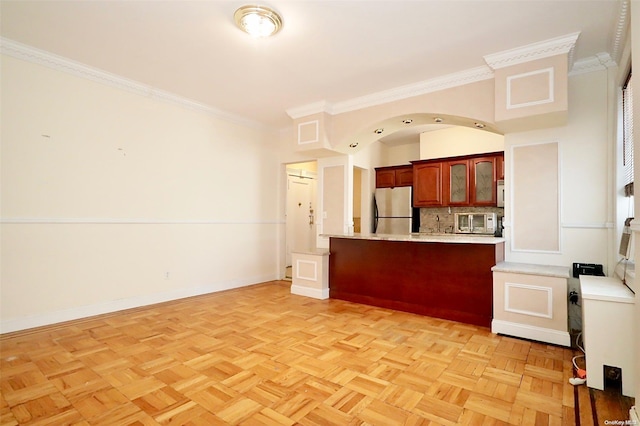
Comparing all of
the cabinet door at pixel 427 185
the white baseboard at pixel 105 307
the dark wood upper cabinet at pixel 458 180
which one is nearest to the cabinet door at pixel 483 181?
the dark wood upper cabinet at pixel 458 180

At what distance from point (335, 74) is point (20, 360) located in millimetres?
3875

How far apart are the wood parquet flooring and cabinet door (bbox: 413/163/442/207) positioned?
3226 millimetres

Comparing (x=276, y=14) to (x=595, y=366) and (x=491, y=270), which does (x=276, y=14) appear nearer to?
(x=491, y=270)

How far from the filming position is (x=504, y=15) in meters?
2.55

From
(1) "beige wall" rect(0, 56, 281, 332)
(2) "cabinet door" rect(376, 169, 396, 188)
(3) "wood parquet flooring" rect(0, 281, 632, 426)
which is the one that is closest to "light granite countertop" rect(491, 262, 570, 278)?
(3) "wood parquet flooring" rect(0, 281, 632, 426)

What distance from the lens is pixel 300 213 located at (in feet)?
22.8

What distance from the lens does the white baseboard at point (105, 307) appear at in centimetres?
310

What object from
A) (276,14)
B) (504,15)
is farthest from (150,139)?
(504,15)

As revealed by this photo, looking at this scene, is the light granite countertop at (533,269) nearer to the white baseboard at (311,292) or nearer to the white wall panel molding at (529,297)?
the white wall panel molding at (529,297)

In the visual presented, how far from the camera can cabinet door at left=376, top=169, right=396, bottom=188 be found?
6750 mm

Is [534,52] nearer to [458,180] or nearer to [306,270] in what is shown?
[458,180]

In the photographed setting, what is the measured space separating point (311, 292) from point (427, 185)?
3273 mm

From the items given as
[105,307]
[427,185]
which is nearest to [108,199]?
[105,307]

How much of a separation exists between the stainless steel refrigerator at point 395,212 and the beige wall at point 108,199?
2.91 meters
